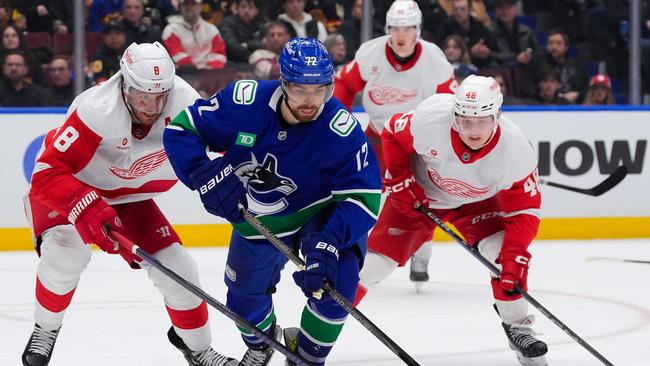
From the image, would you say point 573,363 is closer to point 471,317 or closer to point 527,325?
point 527,325

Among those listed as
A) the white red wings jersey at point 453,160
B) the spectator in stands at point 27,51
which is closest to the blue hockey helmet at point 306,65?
the white red wings jersey at point 453,160

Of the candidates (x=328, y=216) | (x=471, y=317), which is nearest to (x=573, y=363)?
(x=471, y=317)

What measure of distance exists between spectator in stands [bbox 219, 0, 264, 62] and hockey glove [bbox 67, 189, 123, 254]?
4.20 meters

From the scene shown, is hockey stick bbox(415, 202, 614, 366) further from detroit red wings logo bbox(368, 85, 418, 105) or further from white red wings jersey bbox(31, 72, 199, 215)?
detroit red wings logo bbox(368, 85, 418, 105)

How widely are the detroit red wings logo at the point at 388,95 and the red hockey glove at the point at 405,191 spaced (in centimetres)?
196

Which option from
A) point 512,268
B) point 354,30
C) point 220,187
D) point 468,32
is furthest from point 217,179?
point 468,32

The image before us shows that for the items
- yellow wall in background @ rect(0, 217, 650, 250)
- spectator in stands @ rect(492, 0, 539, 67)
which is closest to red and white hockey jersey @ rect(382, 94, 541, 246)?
yellow wall in background @ rect(0, 217, 650, 250)

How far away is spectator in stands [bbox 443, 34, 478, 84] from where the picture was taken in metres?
8.24

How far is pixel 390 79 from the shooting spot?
6.64 m

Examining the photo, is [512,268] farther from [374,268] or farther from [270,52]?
[270,52]

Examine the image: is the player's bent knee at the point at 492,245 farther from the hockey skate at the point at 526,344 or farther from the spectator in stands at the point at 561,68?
the spectator in stands at the point at 561,68

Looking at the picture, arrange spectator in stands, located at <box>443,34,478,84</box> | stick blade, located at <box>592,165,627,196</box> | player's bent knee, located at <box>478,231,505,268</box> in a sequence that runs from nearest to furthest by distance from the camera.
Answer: player's bent knee, located at <box>478,231,505,268</box>, stick blade, located at <box>592,165,627,196</box>, spectator in stands, located at <box>443,34,478,84</box>

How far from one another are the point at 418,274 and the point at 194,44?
2.55 metres

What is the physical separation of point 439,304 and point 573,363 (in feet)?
4.31
